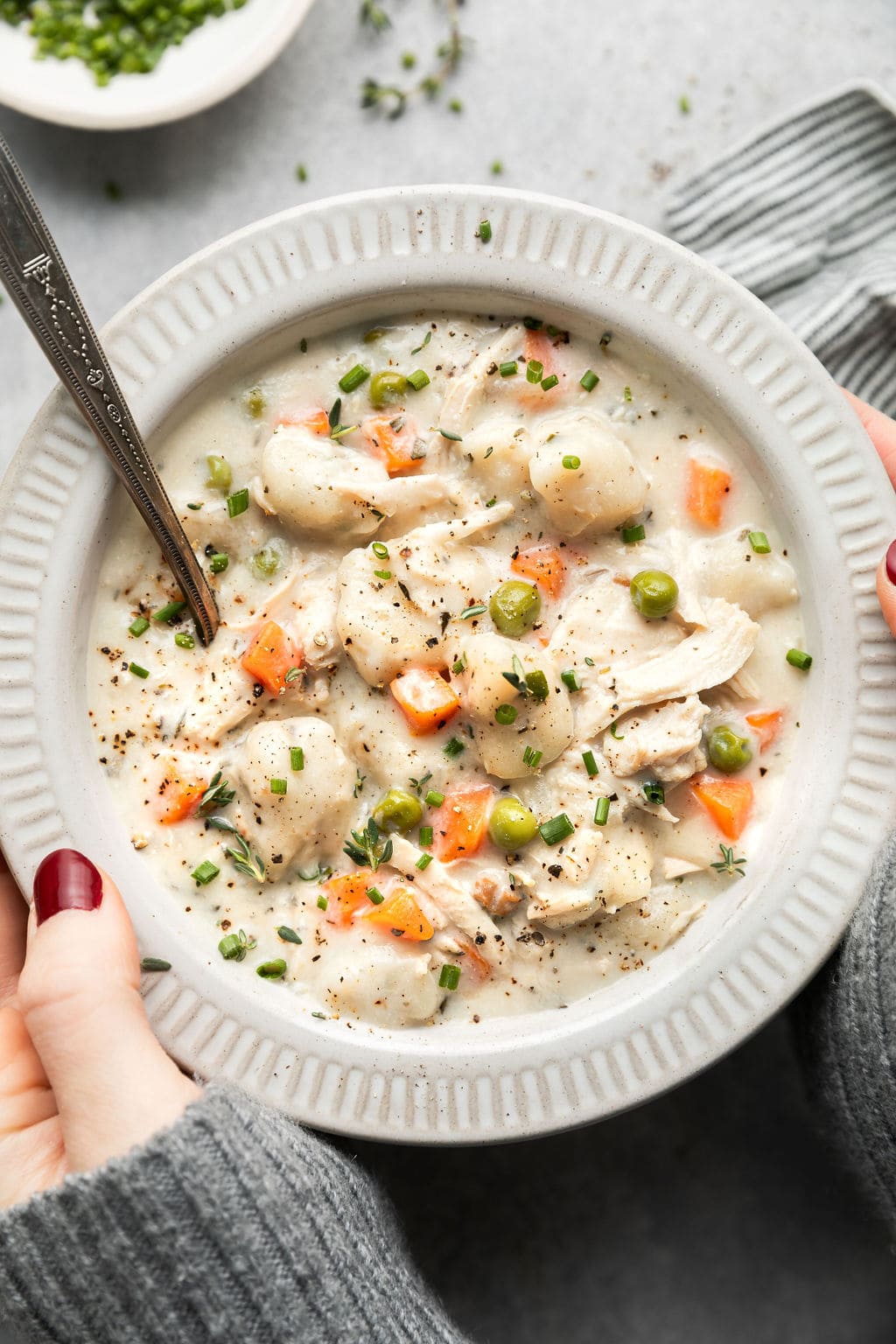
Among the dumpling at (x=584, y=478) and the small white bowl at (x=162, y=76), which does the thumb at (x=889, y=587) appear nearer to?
the dumpling at (x=584, y=478)

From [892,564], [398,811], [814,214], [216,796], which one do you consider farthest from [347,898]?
[814,214]

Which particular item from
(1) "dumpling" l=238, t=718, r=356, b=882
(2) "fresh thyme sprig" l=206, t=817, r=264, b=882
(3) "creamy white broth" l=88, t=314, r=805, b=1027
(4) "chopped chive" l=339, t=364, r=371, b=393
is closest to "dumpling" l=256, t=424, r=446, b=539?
(3) "creamy white broth" l=88, t=314, r=805, b=1027

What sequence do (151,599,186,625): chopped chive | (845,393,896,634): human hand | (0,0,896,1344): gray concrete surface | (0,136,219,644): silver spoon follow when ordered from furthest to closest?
(0,0,896,1344): gray concrete surface → (845,393,896,634): human hand → (151,599,186,625): chopped chive → (0,136,219,644): silver spoon

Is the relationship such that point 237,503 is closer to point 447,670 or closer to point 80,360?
point 80,360

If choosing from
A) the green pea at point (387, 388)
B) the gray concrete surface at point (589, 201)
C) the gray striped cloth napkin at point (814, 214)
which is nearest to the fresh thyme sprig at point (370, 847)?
the green pea at point (387, 388)

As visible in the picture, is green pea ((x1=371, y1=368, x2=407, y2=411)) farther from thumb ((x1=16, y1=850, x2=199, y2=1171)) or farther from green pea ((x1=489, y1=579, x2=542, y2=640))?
thumb ((x1=16, y1=850, x2=199, y2=1171))

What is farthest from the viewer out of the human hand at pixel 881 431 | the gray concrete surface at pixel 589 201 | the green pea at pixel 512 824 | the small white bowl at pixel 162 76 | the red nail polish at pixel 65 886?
the gray concrete surface at pixel 589 201

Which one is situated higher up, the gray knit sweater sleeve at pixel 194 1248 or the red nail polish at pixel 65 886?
the red nail polish at pixel 65 886
